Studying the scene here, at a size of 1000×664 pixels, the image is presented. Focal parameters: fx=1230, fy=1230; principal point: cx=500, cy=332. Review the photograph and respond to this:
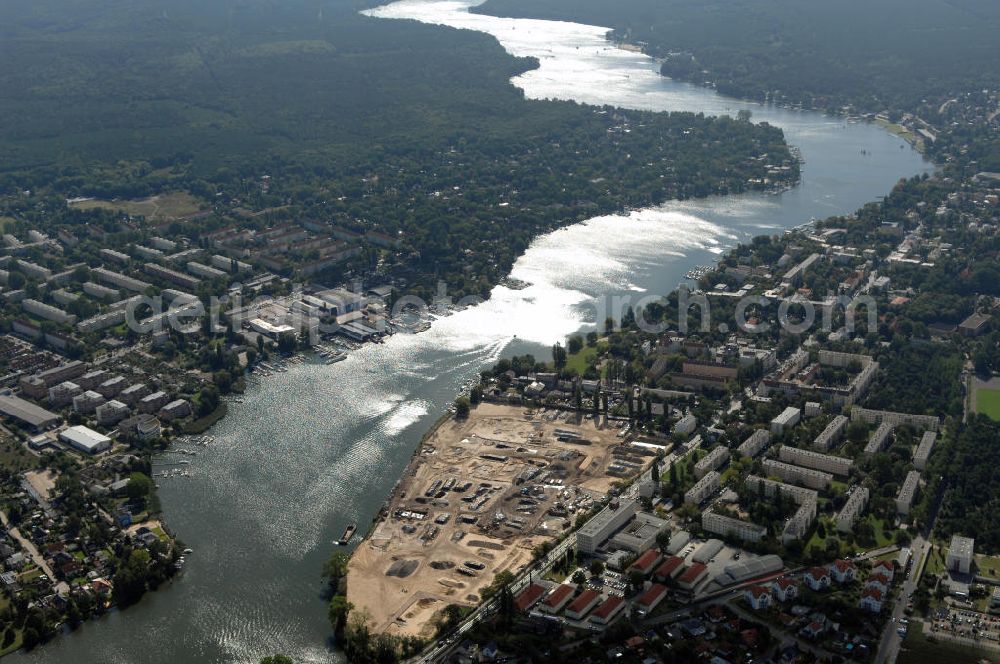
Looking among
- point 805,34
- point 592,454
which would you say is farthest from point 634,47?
point 592,454

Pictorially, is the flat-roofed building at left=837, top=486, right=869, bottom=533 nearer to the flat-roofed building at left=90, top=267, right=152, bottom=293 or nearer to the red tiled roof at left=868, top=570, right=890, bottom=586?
the red tiled roof at left=868, top=570, right=890, bottom=586

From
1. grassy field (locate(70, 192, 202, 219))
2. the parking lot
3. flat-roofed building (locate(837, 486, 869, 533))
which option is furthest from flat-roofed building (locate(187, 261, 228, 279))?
the parking lot

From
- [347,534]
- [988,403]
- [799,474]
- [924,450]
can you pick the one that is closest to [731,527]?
[799,474]

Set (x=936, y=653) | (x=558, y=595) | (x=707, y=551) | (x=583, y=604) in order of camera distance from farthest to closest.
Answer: (x=707, y=551) → (x=558, y=595) → (x=583, y=604) → (x=936, y=653)

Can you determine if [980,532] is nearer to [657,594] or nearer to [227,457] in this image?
[657,594]

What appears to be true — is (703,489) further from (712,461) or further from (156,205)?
(156,205)
